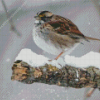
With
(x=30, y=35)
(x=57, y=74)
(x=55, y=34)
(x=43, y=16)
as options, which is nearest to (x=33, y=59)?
(x=57, y=74)

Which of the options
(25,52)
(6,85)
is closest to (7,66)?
(6,85)

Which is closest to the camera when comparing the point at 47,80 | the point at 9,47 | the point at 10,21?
the point at 47,80

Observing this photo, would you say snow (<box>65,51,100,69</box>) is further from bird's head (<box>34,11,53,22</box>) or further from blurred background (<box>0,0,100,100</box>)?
blurred background (<box>0,0,100,100</box>)

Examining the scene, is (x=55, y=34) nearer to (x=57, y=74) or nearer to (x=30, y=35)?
(x=57, y=74)

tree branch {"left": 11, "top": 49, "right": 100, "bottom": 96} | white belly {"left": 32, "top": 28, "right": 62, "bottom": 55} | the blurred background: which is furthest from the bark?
the blurred background

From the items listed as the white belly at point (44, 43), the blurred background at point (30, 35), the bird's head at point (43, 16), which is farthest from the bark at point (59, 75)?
the blurred background at point (30, 35)

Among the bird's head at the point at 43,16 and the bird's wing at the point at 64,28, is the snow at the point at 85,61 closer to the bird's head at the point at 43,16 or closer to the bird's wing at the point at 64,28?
A: the bird's wing at the point at 64,28

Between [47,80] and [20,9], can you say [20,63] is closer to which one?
[47,80]
